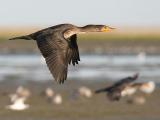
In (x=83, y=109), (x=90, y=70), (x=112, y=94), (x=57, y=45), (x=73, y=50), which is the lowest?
(x=90, y=70)

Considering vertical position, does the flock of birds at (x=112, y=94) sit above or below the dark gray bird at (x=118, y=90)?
below

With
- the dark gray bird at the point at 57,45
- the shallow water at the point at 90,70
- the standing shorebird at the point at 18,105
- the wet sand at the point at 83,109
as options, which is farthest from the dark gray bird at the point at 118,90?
the shallow water at the point at 90,70

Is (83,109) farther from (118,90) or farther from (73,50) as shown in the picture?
(73,50)

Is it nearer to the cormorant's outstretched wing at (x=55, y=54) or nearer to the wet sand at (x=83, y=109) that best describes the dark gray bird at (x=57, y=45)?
the cormorant's outstretched wing at (x=55, y=54)

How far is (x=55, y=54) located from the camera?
10359 millimetres

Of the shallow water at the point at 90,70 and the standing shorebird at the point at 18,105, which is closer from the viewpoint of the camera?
the standing shorebird at the point at 18,105

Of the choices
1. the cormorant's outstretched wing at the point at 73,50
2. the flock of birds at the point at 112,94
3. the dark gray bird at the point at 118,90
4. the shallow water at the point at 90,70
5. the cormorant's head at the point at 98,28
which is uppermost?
the cormorant's head at the point at 98,28

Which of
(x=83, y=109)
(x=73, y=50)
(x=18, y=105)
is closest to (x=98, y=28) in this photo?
(x=73, y=50)

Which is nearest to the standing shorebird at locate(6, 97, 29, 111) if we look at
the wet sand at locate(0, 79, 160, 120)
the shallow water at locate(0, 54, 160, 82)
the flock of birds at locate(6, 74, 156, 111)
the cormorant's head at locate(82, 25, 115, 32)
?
the flock of birds at locate(6, 74, 156, 111)

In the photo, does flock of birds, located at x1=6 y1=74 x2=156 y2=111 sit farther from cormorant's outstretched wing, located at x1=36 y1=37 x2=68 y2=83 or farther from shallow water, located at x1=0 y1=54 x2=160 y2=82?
cormorant's outstretched wing, located at x1=36 y1=37 x2=68 y2=83

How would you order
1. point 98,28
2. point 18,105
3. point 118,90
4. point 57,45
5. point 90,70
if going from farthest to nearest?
1. point 90,70
2. point 18,105
3. point 118,90
4. point 98,28
5. point 57,45

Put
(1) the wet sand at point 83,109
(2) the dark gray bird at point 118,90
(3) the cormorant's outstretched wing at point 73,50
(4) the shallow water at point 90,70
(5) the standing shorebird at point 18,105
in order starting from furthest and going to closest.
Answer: (4) the shallow water at point 90,70 < (5) the standing shorebird at point 18,105 < (1) the wet sand at point 83,109 < (2) the dark gray bird at point 118,90 < (3) the cormorant's outstretched wing at point 73,50

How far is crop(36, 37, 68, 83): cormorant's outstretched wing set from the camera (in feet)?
33.5

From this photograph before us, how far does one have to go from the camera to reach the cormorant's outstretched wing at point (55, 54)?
1021 centimetres
